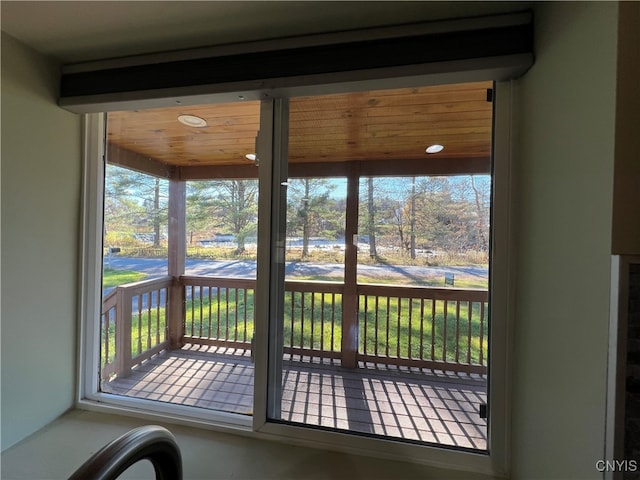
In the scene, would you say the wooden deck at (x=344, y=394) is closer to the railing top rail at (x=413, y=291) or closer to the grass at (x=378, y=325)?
the grass at (x=378, y=325)

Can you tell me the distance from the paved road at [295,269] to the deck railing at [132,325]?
5.9 inches

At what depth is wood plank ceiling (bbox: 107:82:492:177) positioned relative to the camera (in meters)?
1.33

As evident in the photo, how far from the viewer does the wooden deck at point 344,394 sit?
136 centimetres

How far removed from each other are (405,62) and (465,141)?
54cm

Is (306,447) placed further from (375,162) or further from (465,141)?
(465,141)

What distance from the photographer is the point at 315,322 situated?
169cm

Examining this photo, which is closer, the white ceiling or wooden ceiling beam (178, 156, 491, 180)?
the white ceiling

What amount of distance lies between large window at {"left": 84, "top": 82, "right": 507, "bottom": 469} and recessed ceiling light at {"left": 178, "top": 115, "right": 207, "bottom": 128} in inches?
0.5

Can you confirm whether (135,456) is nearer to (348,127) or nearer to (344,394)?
(344,394)

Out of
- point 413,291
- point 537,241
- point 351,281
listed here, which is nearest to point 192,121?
point 351,281

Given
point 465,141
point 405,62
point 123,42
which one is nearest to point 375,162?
point 465,141

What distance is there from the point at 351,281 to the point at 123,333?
5.23ft

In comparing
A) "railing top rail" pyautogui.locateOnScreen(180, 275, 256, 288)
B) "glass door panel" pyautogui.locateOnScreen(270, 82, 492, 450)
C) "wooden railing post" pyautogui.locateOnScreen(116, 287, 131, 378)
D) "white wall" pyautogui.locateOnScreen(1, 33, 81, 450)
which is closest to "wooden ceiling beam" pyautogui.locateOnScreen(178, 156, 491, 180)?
"glass door panel" pyautogui.locateOnScreen(270, 82, 492, 450)

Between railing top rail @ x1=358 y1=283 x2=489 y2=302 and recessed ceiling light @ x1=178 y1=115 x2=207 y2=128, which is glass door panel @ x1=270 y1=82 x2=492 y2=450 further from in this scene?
recessed ceiling light @ x1=178 y1=115 x2=207 y2=128
